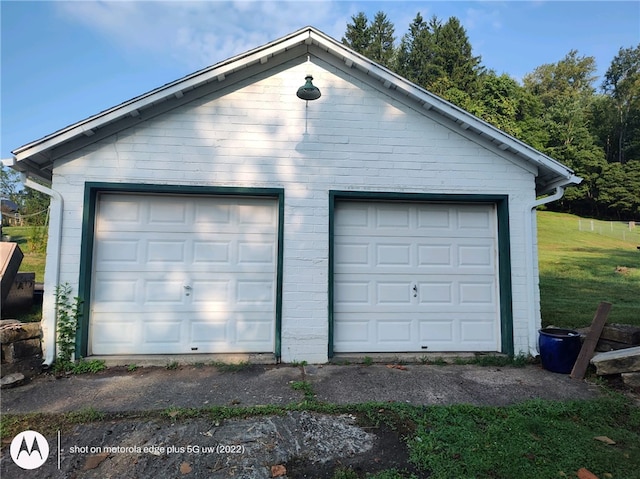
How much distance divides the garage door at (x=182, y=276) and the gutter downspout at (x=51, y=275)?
0.48 meters

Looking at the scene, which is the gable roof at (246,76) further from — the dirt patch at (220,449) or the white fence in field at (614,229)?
the white fence in field at (614,229)

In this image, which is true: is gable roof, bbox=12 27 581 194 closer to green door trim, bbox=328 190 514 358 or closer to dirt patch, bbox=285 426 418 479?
green door trim, bbox=328 190 514 358

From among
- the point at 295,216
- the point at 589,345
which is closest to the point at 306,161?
the point at 295,216

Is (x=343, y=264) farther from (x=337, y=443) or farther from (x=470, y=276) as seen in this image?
(x=337, y=443)

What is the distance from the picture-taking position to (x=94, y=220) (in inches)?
227

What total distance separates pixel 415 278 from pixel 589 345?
101 inches

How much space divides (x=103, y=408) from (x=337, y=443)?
8.54 feet

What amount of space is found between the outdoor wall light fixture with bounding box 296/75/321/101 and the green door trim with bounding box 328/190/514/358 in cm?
148

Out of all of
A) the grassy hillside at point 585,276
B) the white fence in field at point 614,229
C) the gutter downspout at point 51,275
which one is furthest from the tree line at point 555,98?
the gutter downspout at point 51,275

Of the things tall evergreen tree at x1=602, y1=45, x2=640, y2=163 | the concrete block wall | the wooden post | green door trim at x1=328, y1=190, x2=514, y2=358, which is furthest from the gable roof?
tall evergreen tree at x1=602, y1=45, x2=640, y2=163

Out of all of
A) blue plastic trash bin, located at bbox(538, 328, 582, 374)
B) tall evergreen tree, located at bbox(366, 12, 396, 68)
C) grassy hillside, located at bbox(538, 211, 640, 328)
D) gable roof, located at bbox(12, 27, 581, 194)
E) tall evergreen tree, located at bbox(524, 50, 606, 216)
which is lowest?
blue plastic trash bin, located at bbox(538, 328, 582, 374)

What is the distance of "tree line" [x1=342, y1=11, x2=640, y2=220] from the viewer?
130 feet

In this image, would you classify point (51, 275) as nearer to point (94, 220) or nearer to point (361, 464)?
point (94, 220)

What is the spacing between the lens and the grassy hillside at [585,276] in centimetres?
889
